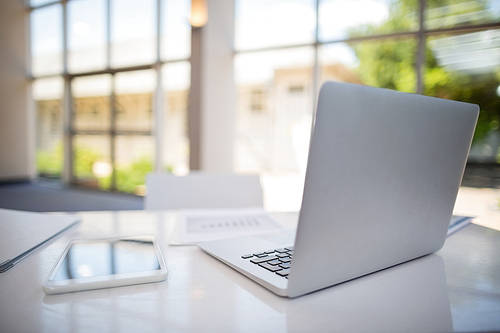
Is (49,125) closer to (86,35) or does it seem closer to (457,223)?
(86,35)

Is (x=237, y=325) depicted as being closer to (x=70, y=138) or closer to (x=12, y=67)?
(x=70, y=138)

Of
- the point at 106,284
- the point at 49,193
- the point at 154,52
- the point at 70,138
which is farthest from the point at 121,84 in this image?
the point at 106,284

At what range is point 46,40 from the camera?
6.18 metres

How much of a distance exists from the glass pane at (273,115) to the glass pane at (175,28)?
3.24 feet

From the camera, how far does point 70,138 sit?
6.02m

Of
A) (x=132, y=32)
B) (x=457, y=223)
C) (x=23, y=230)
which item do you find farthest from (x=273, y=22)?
(x=23, y=230)

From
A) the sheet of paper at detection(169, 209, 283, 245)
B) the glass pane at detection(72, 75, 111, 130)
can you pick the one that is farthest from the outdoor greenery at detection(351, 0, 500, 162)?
the glass pane at detection(72, 75, 111, 130)

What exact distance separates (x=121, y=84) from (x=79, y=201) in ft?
6.44

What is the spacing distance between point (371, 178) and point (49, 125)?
728cm

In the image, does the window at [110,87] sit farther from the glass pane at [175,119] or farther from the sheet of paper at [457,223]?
the sheet of paper at [457,223]

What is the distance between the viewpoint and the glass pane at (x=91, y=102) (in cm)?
554

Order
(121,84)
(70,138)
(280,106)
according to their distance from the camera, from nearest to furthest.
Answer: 1. (280,106)
2. (121,84)
3. (70,138)

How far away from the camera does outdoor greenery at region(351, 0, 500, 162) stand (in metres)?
2.96

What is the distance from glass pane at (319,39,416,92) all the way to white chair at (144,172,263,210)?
81.4 inches
